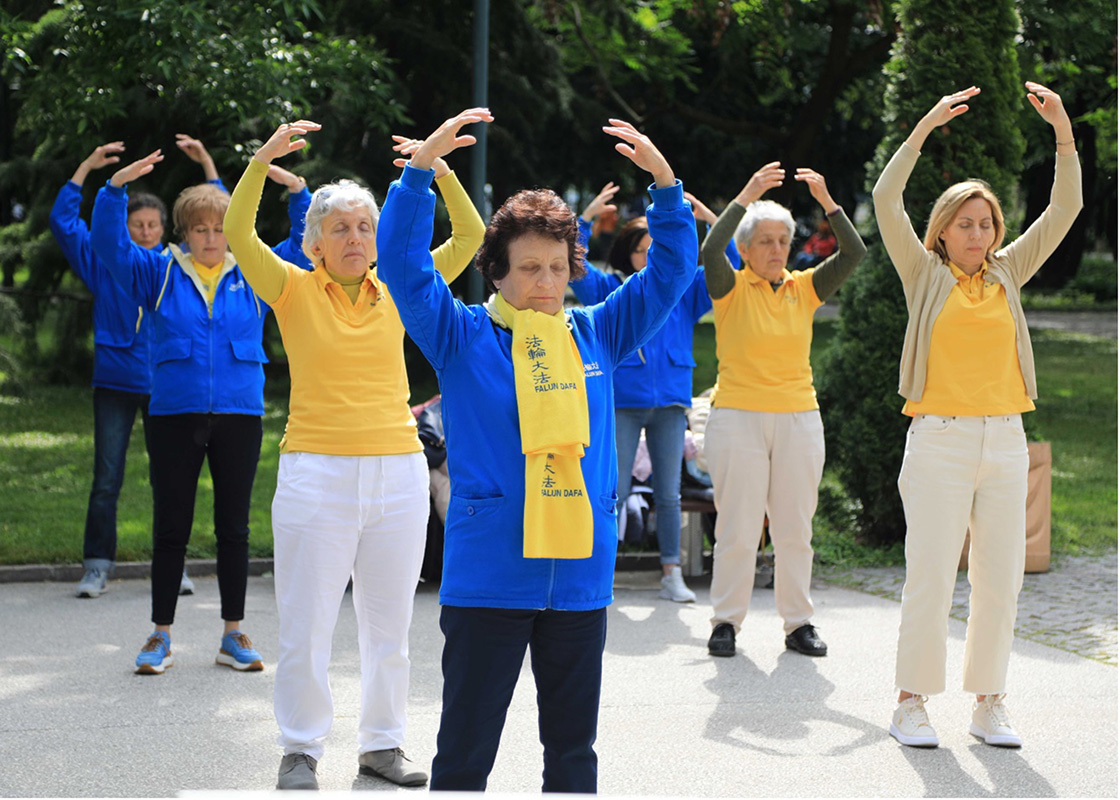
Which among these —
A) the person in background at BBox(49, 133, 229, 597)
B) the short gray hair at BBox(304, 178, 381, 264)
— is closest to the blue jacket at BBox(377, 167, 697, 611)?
the short gray hair at BBox(304, 178, 381, 264)

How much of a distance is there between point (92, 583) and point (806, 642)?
13.2 ft

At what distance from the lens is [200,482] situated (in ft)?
37.0

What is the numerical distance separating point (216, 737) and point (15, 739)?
0.72 meters

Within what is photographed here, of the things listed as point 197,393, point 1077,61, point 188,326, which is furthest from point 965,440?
point 1077,61

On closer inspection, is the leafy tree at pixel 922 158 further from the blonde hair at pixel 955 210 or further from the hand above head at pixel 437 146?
the hand above head at pixel 437 146

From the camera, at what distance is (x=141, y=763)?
490cm

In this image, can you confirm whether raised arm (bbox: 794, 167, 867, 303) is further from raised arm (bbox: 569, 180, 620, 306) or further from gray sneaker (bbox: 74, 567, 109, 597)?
gray sneaker (bbox: 74, 567, 109, 597)

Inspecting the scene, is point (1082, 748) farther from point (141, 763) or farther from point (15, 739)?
point (15, 739)

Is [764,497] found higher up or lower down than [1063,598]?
higher up

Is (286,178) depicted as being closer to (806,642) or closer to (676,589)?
(806,642)

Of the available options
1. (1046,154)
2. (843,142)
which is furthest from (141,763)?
(843,142)

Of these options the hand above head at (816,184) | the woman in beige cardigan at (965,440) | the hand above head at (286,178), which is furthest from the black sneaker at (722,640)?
the hand above head at (286,178)

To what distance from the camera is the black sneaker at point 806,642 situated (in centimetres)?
674

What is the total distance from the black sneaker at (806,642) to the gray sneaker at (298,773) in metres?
2.93
